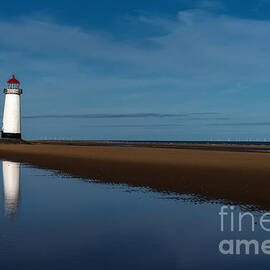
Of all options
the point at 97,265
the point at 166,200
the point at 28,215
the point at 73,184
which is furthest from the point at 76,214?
the point at 73,184

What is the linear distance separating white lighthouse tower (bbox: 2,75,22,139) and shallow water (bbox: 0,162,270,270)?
189ft

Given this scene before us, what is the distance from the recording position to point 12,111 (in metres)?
70.9

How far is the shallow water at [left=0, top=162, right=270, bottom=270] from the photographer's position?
24.3 feet

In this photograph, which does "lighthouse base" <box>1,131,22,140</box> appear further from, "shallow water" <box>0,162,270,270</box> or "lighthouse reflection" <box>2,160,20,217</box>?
"shallow water" <box>0,162,270,270</box>

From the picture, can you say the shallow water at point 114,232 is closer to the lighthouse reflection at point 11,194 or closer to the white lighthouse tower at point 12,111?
the lighthouse reflection at point 11,194

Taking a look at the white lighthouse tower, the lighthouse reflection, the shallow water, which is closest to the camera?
the shallow water

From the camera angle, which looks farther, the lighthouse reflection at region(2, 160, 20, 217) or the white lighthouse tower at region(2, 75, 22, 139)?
the white lighthouse tower at region(2, 75, 22, 139)

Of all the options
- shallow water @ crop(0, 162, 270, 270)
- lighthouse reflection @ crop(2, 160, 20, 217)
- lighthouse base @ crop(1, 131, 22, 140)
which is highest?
lighthouse base @ crop(1, 131, 22, 140)

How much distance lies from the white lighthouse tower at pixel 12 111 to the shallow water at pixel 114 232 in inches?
2272

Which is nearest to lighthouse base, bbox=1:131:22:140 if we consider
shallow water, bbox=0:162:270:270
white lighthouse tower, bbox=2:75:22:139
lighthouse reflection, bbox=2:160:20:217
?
white lighthouse tower, bbox=2:75:22:139

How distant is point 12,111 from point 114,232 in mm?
65420

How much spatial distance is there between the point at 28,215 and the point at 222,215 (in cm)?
589

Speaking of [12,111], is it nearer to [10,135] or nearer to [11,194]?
[10,135]

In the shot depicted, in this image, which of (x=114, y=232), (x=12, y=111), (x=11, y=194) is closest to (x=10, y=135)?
(x=12, y=111)
